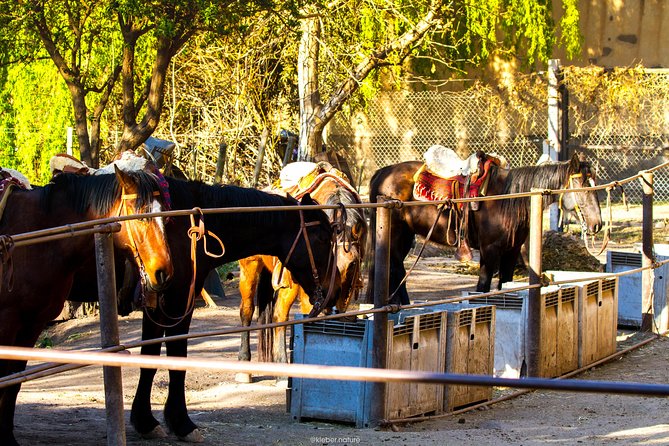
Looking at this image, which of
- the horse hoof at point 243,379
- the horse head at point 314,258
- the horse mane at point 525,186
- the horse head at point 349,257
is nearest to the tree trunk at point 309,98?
the horse mane at point 525,186

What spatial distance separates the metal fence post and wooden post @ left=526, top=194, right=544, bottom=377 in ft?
7.18

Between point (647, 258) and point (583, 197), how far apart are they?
1067mm

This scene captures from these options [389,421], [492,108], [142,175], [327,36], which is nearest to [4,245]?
[142,175]

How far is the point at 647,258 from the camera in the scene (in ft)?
31.1

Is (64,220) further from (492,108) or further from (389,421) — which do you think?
(492,108)

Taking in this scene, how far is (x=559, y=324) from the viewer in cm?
776

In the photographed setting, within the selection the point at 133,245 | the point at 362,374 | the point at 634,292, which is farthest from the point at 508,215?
the point at 362,374

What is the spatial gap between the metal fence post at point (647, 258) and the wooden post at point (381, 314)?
4.11 m

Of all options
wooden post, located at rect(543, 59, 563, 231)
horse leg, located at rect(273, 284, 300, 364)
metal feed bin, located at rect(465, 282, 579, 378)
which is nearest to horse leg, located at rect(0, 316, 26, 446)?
horse leg, located at rect(273, 284, 300, 364)

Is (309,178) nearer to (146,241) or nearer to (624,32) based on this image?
(146,241)

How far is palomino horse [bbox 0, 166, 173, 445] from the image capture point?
16.6 ft

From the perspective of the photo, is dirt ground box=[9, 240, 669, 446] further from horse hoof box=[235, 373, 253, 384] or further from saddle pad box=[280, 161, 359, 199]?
saddle pad box=[280, 161, 359, 199]

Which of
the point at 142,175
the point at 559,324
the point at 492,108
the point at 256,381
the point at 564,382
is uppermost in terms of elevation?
the point at 492,108

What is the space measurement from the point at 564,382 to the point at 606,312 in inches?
258
